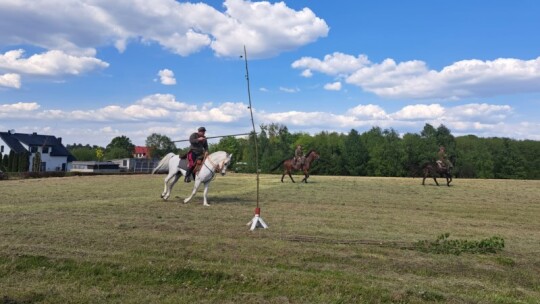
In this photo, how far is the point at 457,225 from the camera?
44.2ft

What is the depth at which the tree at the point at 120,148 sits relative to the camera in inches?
4732

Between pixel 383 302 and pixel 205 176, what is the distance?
37.3ft

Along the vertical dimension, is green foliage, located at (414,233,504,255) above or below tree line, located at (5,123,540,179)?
below

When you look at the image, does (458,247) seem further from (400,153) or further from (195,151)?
(400,153)

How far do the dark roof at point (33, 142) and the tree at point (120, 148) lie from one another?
29.9 metres

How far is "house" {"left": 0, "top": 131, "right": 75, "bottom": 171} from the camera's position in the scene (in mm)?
78562

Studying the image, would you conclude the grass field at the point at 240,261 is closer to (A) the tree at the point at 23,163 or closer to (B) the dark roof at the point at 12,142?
(A) the tree at the point at 23,163

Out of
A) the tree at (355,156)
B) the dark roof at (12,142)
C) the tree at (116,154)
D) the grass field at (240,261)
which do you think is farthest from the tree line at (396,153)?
the grass field at (240,261)

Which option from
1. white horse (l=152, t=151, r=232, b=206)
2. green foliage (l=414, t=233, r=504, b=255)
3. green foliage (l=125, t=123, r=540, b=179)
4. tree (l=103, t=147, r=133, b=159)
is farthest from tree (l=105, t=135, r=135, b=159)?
green foliage (l=414, t=233, r=504, b=255)

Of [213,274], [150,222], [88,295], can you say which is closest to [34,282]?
[88,295]

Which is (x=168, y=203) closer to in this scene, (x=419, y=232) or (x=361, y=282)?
(x=419, y=232)

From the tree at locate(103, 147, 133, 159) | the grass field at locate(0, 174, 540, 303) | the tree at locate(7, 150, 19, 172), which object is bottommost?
the grass field at locate(0, 174, 540, 303)

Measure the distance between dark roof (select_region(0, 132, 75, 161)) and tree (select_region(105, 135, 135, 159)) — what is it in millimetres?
29859

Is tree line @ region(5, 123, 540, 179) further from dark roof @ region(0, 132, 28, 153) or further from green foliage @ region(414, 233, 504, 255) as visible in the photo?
A: green foliage @ region(414, 233, 504, 255)
